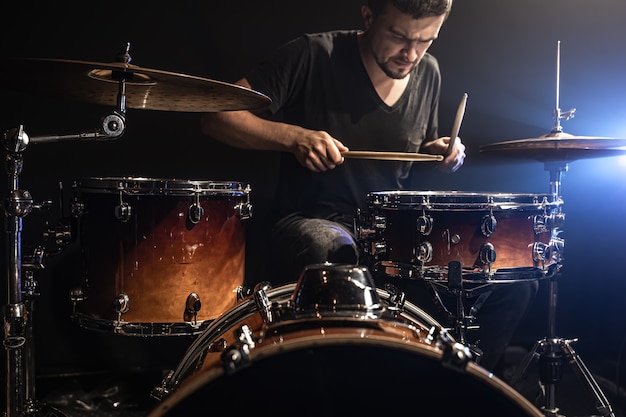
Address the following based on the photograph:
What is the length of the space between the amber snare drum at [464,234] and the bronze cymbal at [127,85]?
0.66 meters

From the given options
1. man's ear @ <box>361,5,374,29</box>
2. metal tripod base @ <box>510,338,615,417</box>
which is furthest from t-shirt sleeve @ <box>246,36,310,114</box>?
metal tripod base @ <box>510,338,615,417</box>

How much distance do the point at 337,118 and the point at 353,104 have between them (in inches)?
4.1

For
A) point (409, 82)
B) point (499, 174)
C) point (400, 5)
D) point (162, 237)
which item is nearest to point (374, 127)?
point (409, 82)

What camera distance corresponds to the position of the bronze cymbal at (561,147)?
242 centimetres

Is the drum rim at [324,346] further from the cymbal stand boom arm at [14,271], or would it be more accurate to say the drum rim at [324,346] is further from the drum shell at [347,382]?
the cymbal stand boom arm at [14,271]

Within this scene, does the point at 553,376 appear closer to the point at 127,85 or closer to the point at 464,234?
the point at 464,234

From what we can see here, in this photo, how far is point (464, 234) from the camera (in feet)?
6.97

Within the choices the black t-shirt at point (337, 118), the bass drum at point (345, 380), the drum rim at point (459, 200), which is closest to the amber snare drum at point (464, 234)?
the drum rim at point (459, 200)

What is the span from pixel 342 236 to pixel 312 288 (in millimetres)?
1116

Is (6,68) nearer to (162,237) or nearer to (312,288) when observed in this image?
(162,237)

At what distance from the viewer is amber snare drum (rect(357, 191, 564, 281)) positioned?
6.93ft

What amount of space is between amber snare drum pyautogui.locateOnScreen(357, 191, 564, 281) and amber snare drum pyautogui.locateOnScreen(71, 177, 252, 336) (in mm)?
645

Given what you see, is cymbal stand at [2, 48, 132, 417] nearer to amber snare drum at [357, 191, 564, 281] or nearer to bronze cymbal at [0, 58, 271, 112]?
bronze cymbal at [0, 58, 271, 112]

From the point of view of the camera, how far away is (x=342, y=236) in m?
2.41
